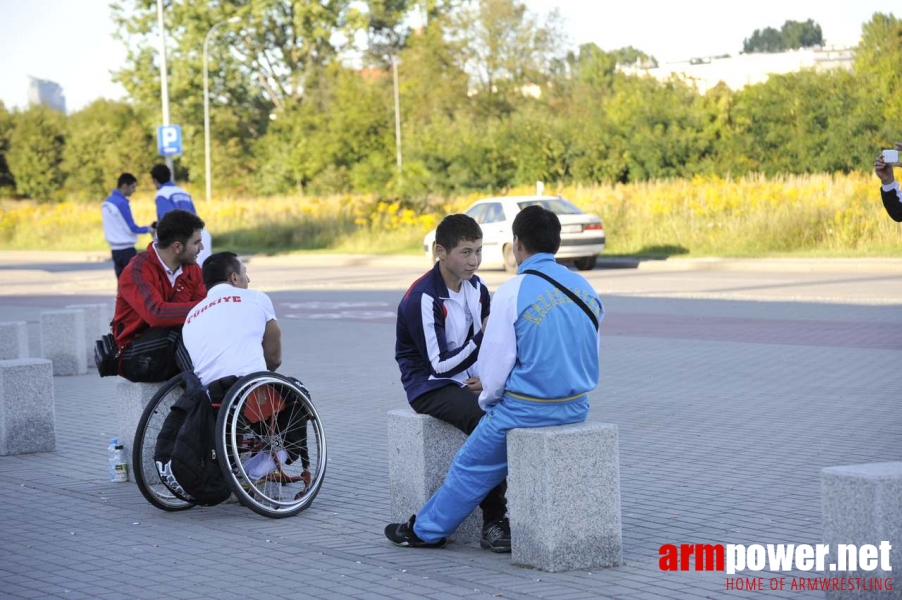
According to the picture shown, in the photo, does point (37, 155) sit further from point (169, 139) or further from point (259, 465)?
point (259, 465)

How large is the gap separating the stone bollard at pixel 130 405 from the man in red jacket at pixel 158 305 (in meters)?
0.10

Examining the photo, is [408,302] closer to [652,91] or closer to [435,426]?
[435,426]

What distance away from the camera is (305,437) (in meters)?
7.08

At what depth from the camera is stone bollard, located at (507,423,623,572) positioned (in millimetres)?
5348

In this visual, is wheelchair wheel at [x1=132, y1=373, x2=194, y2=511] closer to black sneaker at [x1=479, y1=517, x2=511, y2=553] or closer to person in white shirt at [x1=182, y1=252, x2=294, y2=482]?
person in white shirt at [x1=182, y1=252, x2=294, y2=482]

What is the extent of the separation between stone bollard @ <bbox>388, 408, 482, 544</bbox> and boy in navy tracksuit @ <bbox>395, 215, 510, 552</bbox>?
0.29 ft

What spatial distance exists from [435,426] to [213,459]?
126cm

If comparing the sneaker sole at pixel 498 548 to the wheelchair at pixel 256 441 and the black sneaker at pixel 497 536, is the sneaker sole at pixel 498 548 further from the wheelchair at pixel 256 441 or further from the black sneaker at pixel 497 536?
the wheelchair at pixel 256 441

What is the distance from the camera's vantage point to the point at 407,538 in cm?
596

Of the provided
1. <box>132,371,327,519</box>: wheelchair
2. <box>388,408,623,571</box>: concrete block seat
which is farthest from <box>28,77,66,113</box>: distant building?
<box>388,408,623,571</box>: concrete block seat

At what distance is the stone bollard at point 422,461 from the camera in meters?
6.14

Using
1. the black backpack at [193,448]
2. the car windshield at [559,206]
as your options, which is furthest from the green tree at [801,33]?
the black backpack at [193,448]

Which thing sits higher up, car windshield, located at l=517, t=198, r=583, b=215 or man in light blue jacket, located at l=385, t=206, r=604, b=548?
car windshield, located at l=517, t=198, r=583, b=215

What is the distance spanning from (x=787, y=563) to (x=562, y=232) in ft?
66.3
